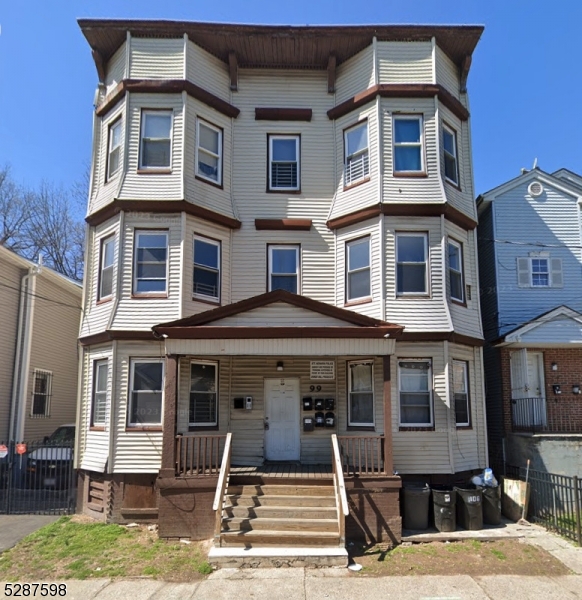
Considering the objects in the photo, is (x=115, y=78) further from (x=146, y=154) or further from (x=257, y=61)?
(x=257, y=61)

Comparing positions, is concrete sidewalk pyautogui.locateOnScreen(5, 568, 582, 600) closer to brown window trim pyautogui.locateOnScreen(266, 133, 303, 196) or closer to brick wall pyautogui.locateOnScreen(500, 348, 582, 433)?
brick wall pyautogui.locateOnScreen(500, 348, 582, 433)

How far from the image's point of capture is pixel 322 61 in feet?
45.2

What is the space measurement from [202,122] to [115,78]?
8.56 feet

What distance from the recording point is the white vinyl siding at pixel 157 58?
12766 mm

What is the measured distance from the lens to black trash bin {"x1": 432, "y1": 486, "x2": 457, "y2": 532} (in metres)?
10.1

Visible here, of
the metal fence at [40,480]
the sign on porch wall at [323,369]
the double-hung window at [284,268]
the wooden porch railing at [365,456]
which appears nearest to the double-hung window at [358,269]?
the double-hung window at [284,268]

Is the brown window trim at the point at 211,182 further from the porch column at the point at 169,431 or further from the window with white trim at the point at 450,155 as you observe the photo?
the window with white trim at the point at 450,155

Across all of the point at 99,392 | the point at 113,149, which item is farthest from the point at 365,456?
the point at 113,149

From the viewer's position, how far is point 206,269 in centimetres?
1241

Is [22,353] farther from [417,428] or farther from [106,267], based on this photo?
[417,428]

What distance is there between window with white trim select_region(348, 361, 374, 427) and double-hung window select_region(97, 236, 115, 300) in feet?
19.3

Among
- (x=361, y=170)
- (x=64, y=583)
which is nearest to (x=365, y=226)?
(x=361, y=170)

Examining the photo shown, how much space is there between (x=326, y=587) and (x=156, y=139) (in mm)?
10075

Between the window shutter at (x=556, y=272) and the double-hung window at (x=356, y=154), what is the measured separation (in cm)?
659
